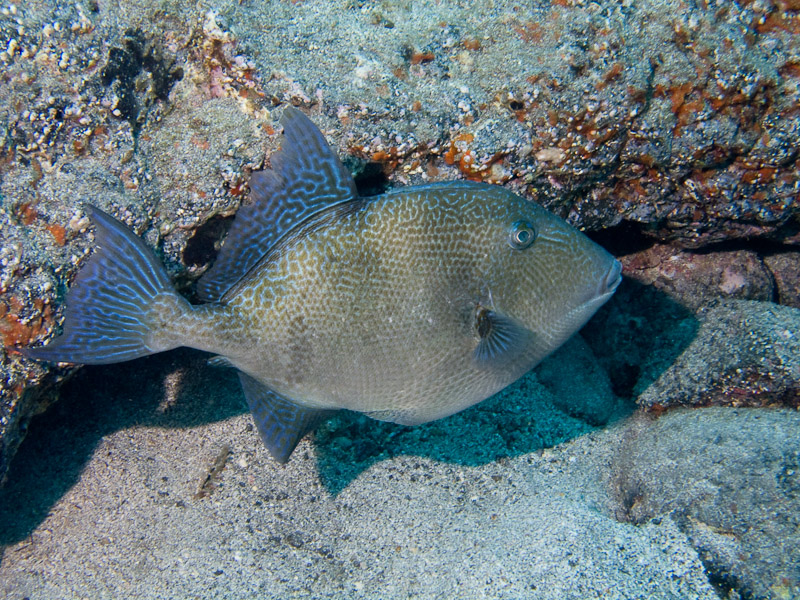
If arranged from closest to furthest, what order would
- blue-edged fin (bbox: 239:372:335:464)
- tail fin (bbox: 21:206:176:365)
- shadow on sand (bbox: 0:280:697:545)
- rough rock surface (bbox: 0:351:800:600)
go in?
tail fin (bbox: 21:206:176:365) < blue-edged fin (bbox: 239:372:335:464) < rough rock surface (bbox: 0:351:800:600) < shadow on sand (bbox: 0:280:697:545)

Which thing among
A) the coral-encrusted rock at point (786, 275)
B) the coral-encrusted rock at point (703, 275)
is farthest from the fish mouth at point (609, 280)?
the coral-encrusted rock at point (786, 275)

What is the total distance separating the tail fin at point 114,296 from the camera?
81.0 inches

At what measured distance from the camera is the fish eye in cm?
211

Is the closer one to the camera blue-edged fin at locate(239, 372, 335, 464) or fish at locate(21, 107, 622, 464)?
fish at locate(21, 107, 622, 464)

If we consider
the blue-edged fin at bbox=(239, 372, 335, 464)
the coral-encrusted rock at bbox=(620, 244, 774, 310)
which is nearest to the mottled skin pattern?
the blue-edged fin at bbox=(239, 372, 335, 464)

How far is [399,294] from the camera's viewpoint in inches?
82.7

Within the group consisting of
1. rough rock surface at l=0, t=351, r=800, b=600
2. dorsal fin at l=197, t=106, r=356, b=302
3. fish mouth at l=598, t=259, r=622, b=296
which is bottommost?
rough rock surface at l=0, t=351, r=800, b=600

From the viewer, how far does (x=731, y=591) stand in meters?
2.30

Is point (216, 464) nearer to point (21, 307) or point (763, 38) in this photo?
point (21, 307)

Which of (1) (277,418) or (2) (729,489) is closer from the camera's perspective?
(1) (277,418)

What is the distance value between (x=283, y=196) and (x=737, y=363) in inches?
124

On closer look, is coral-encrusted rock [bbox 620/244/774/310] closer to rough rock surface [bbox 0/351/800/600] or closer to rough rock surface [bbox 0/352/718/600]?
rough rock surface [bbox 0/351/800/600]

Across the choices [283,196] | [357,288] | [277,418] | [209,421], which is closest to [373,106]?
[283,196]

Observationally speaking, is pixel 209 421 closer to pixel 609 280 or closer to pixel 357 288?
pixel 357 288
